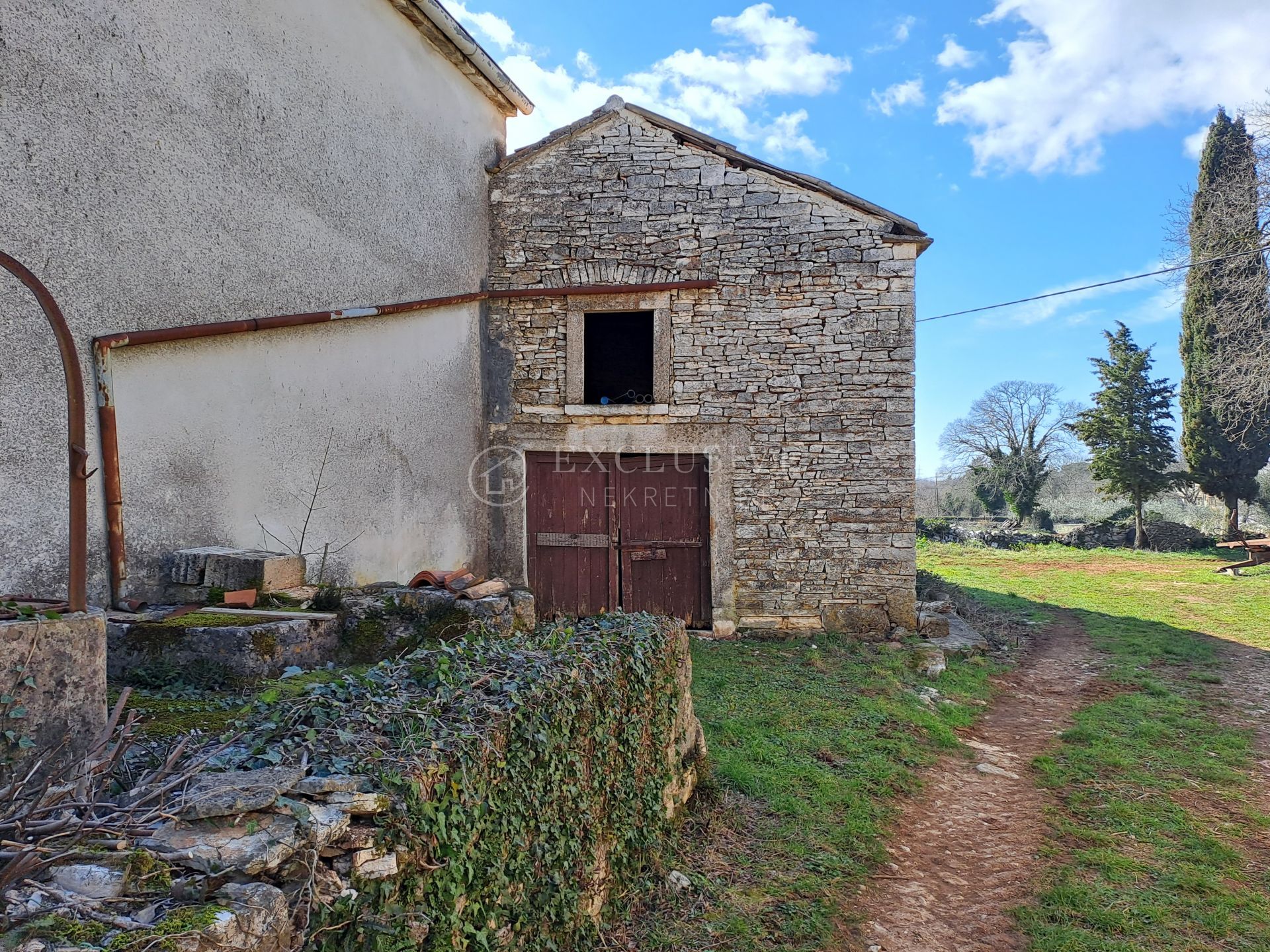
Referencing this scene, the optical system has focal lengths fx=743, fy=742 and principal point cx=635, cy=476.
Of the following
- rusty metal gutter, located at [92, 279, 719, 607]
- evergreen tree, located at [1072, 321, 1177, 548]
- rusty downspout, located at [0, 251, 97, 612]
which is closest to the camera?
rusty downspout, located at [0, 251, 97, 612]

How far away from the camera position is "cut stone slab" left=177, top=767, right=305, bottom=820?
167cm

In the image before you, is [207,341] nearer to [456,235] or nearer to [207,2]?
[207,2]

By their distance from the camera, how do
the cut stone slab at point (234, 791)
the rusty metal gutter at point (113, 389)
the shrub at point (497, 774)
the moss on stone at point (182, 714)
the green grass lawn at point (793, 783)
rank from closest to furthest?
the cut stone slab at point (234, 791) → the shrub at point (497, 774) → the moss on stone at point (182, 714) → the green grass lawn at point (793, 783) → the rusty metal gutter at point (113, 389)

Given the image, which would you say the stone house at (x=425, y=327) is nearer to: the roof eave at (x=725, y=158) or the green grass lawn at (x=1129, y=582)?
the roof eave at (x=725, y=158)

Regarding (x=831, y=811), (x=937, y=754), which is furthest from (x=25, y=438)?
(x=937, y=754)

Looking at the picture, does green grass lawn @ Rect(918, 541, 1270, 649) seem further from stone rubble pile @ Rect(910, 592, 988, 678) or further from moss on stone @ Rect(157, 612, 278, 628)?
moss on stone @ Rect(157, 612, 278, 628)

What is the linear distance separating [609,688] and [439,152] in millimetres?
6451

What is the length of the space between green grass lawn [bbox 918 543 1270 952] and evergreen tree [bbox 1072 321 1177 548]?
1176 centimetres

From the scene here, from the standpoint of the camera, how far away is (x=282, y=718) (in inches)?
87.0

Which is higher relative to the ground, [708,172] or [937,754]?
[708,172]

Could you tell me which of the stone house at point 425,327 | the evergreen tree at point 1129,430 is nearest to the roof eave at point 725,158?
the stone house at point 425,327

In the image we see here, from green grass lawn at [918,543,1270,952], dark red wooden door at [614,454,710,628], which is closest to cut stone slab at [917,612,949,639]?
green grass lawn at [918,543,1270,952]

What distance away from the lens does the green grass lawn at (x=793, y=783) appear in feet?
10.6

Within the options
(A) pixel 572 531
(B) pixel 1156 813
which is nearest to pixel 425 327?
(A) pixel 572 531
